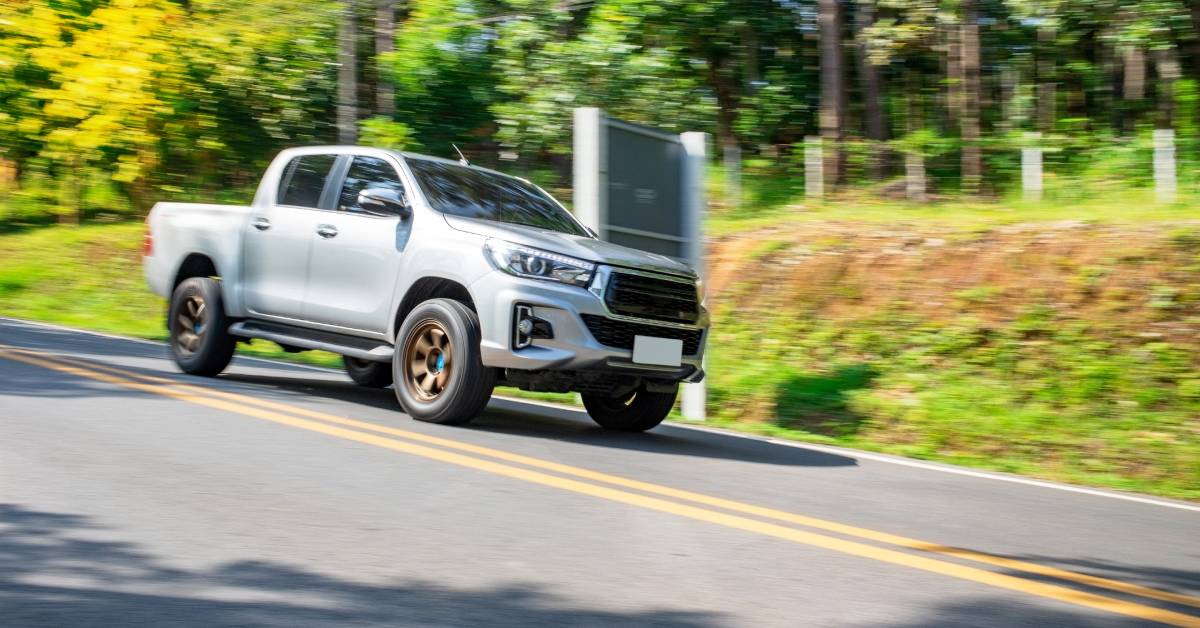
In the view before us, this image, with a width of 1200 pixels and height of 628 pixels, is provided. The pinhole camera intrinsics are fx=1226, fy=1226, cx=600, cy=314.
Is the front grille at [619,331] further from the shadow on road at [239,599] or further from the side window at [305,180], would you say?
the shadow on road at [239,599]

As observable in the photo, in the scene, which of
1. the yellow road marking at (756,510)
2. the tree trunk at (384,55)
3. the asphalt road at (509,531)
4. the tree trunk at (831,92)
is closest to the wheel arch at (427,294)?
the asphalt road at (509,531)

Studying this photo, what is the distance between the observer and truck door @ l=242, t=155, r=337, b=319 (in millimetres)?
8984

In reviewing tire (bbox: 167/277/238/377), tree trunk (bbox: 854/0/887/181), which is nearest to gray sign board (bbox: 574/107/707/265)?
tire (bbox: 167/277/238/377)

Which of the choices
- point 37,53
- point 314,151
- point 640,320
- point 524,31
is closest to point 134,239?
point 37,53

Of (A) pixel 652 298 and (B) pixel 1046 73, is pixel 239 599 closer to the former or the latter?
(A) pixel 652 298

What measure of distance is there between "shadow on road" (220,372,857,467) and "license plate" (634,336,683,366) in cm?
57

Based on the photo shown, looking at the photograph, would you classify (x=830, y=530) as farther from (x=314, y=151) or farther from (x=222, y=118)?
(x=222, y=118)

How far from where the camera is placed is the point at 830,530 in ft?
17.6

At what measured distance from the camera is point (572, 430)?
855 centimetres

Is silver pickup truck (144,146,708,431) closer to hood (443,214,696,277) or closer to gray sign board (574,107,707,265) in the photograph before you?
hood (443,214,696,277)

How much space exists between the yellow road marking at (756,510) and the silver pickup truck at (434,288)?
53cm

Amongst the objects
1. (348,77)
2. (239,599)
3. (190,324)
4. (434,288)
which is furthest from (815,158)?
(239,599)

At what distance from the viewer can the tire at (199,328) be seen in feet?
31.4

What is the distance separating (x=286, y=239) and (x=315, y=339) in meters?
0.83
